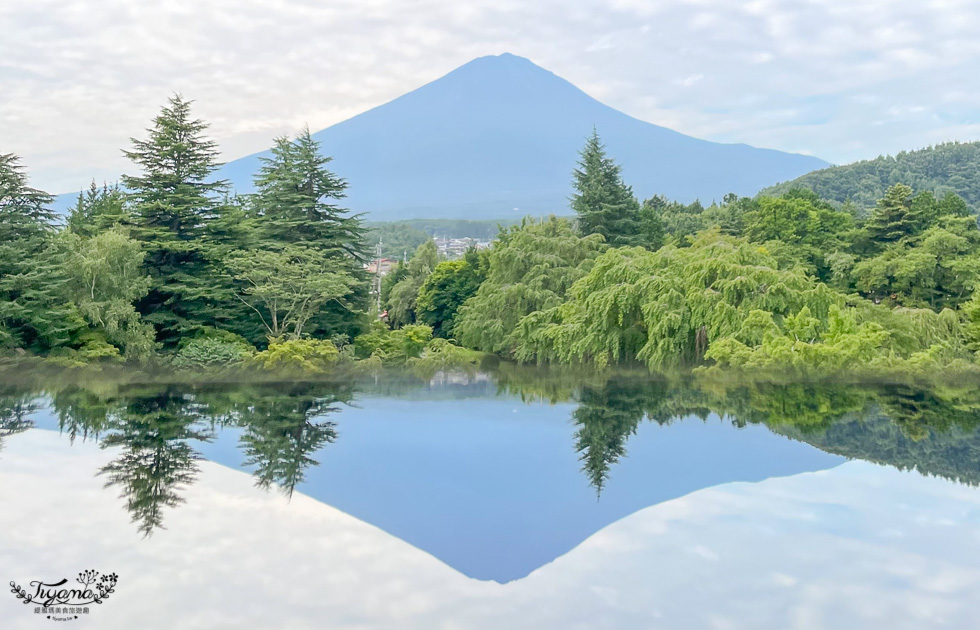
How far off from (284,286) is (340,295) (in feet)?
2.98

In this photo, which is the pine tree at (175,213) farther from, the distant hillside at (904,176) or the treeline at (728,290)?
the distant hillside at (904,176)

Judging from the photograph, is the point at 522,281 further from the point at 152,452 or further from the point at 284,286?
the point at 152,452

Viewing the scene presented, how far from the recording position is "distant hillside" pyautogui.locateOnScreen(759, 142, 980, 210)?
185 ft

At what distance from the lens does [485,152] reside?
129125 millimetres

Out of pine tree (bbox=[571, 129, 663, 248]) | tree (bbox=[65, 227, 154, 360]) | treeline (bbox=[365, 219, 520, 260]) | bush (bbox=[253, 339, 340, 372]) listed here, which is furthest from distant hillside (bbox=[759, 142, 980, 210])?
tree (bbox=[65, 227, 154, 360])

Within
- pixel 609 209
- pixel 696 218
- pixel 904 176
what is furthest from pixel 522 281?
pixel 904 176

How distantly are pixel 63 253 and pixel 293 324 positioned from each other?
12.0 ft

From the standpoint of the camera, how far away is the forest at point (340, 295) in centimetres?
1021

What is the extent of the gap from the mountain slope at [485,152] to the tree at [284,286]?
97204 mm

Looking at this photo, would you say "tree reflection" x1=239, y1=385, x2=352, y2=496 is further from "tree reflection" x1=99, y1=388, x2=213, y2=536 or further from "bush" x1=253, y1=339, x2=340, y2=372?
"bush" x1=253, y1=339, x2=340, y2=372

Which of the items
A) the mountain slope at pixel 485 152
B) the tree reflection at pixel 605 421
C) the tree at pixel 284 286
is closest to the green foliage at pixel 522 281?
the tree at pixel 284 286

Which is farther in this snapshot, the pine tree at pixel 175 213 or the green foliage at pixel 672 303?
the pine tree at pixel 175 213

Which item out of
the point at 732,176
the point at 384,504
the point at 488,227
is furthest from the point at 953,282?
the point at 732,176

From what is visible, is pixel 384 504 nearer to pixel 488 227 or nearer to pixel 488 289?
pixel 488 289
